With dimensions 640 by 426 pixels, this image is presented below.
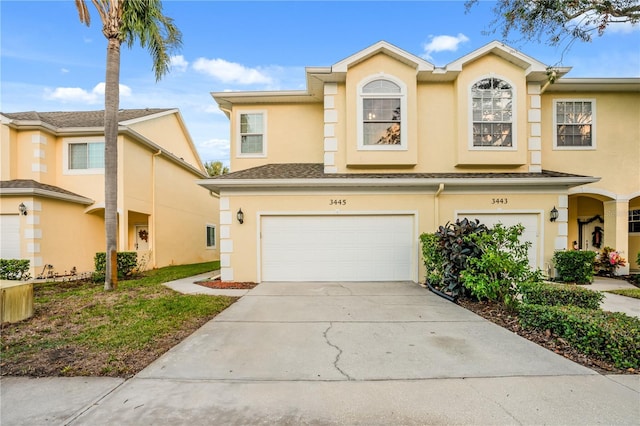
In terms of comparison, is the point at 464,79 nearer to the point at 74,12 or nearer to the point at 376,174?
the point at 376,174

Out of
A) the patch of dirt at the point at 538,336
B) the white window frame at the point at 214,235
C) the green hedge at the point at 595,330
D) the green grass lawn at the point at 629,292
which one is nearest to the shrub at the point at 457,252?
the patch of dirt at the point at 538,336

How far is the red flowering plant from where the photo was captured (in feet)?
33.1

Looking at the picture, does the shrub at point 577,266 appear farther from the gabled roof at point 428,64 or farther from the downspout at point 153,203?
the downspout at point 153,203

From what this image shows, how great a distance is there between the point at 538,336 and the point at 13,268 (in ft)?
46.1

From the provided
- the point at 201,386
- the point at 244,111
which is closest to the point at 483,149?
the point at 244,111

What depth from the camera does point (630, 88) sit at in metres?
10.2

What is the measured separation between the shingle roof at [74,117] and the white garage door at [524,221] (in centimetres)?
1418

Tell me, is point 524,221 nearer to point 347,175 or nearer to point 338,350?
point 347,175

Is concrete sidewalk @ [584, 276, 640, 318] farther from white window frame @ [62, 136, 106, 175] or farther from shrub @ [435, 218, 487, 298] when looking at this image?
white window frame @ [62, 136, 106, 175]

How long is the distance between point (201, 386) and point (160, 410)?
1.57 feet

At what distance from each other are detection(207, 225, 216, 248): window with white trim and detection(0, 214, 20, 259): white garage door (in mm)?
9989

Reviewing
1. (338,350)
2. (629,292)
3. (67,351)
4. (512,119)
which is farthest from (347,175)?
(629,292)

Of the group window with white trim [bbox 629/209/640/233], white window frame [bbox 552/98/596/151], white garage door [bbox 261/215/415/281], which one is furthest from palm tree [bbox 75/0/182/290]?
window with white trim [bbox 629/209/640/233]

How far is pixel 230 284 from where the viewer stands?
8.81m
